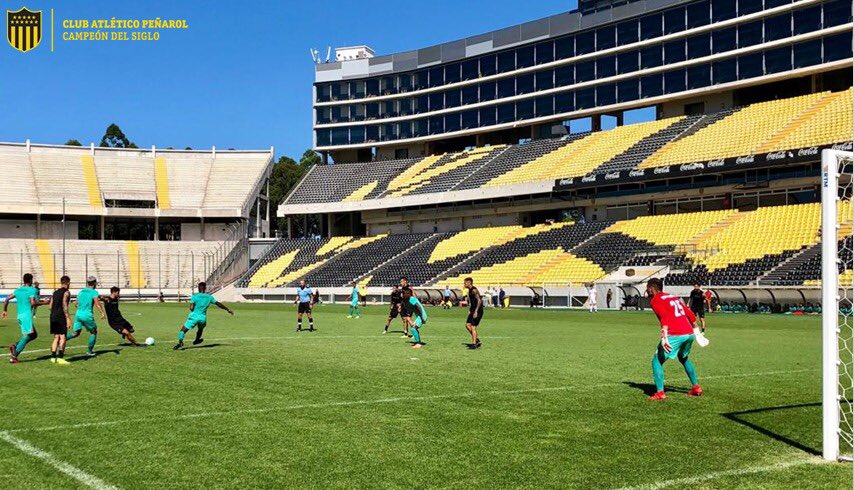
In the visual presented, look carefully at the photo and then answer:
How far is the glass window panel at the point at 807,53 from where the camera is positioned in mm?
50875

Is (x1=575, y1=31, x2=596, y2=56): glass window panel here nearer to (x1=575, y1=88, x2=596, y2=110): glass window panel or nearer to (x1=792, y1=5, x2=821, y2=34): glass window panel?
(x1=575, y1=88, x2=596, y2=110): glass window panel

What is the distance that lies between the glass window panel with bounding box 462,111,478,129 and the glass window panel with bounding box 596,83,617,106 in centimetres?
1239

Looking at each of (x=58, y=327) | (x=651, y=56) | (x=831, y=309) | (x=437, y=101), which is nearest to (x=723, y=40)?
(x=651, y=56)

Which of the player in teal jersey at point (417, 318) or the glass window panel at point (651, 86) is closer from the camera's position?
the player in teal jersey at point (417, 318)

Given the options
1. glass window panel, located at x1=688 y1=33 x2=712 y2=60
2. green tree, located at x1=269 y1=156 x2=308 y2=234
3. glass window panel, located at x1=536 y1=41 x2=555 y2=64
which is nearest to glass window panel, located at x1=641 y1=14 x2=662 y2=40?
glass window panel, located at x1=688 y1=33 x2=712 y2=60

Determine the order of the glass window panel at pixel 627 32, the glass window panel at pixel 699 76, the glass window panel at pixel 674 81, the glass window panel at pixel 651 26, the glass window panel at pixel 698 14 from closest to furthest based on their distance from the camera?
the glass window panel at pixel 698 14, the glass window panel at pixel 699 76, the glass window panel at pixel 674 81, the glass window panel at pixel 651 26, the glass window panel at pixel 627 32

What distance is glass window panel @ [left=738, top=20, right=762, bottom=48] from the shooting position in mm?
53406

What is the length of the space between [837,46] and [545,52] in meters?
23.0

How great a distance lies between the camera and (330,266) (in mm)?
67000

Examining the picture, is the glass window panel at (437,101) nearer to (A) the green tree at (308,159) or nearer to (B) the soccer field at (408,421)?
(A) the green tree at (308,159)

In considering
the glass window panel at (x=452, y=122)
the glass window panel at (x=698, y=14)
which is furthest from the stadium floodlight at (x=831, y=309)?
the glass window panel at (x=452, y=122)

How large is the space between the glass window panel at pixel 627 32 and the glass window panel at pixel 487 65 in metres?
12.2

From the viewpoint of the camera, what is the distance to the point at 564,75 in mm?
64688

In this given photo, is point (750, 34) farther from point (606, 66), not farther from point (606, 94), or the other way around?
point (606, 94)
